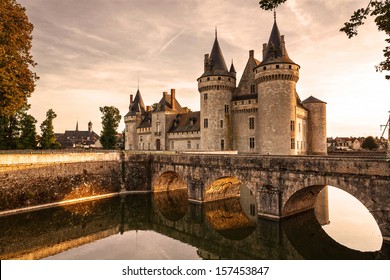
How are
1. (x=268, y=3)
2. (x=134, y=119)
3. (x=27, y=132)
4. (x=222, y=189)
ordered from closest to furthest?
1. (x=268, y=3)
2. (x=222, y=189)
3. (x=27, y=132)
4. (x=134, y=119)

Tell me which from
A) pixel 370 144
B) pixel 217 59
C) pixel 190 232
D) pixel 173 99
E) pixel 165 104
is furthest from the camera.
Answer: pixel 370 144

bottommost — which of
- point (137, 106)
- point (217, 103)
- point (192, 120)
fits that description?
point (192, 120)

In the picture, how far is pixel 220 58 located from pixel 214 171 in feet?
70.1

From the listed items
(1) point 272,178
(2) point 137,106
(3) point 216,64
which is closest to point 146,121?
(2) point 137,106

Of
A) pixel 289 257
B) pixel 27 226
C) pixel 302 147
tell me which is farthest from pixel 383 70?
pixel 302 147

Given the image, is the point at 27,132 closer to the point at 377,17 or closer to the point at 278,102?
the point at 278,102

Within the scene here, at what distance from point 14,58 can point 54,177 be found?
894cm

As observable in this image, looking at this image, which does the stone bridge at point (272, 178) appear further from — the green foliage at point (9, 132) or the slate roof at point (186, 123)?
the green foliage at point (9, 132)

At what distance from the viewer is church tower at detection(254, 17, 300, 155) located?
1116 inches

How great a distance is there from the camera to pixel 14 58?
17094 millimetres

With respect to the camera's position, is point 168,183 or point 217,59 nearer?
point 168,183

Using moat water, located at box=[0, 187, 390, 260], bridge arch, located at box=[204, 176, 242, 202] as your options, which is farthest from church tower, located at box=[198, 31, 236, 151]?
moat water, located at box=[0, 187, 390, 260]

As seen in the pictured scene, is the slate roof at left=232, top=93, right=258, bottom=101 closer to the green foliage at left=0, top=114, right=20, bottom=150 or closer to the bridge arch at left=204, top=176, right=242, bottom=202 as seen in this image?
the bridge arch at left=204, top=176, right=242, bottom=202
